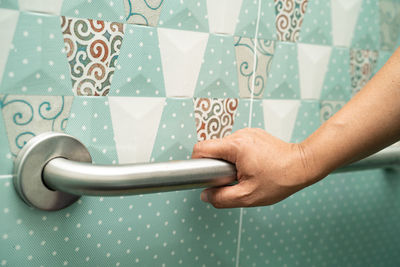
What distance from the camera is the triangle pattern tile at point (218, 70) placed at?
437 mm

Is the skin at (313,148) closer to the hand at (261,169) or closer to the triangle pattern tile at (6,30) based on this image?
the hand at (261,169)

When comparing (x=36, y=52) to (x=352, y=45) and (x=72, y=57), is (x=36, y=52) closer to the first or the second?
(x=72, y=57)

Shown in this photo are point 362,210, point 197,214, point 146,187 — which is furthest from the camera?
point 362,210

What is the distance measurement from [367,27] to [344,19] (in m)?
0.05

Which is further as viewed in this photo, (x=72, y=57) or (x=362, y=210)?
(x=362, y=210)

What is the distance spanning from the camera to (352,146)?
0.36 metres

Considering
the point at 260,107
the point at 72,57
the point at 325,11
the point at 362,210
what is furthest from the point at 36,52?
the point at 362,210

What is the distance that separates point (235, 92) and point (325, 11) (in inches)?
6.8

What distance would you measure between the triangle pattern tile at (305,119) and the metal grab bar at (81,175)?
18 cm

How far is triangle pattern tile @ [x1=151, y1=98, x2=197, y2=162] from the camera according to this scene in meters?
0.42

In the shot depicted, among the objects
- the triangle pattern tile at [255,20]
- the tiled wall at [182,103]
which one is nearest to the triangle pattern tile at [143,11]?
the tiled wall at [182,103]

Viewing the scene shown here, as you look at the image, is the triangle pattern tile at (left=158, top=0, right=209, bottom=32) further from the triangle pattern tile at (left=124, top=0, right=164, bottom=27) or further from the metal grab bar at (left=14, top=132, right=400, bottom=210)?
the metal grab bar at (left=14, top=132, right=400, bottom=210)

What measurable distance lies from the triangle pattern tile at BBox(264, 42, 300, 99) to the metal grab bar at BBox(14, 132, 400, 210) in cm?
16

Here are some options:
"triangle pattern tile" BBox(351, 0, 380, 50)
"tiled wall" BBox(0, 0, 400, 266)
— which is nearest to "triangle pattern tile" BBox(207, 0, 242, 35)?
"tiled wall" BBox(0, 0, 400, 266)
